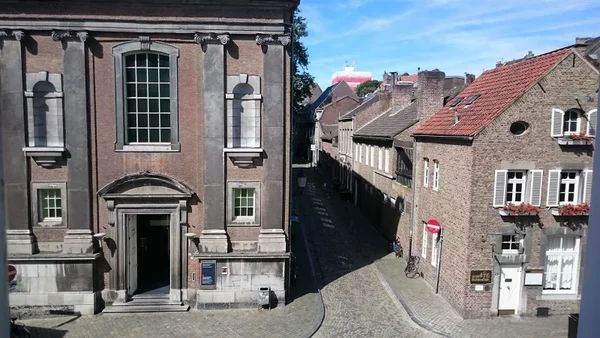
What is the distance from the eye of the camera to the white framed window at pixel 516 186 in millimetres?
16828

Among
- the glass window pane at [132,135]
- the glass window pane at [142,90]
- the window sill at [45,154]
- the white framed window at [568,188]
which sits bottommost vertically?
the white framed window at [568,188]

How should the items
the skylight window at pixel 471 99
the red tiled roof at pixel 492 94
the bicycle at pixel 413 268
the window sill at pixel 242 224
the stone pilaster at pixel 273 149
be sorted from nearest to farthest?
the red tiled roof at pixel 492 94 < the stone pilaster at pixel 273 149 < the window sill at pixel 242 224 < the skylight window at pixel 471 99 < the bicycle at pixel 413 268

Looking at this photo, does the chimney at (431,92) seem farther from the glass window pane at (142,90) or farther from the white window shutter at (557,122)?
the glass window pane at (142,90)

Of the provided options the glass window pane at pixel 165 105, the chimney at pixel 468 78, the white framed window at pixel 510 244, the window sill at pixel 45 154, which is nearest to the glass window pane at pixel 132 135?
the glass window pane at pixel 165 105

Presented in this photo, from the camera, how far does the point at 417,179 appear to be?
2248 cm

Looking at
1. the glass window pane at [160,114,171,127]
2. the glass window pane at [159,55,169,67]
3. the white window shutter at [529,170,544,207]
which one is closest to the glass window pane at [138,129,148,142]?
the glass window pane at [160,114,171,127]

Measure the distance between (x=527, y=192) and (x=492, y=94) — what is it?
417cm

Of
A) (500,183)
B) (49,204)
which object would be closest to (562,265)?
(500,183)

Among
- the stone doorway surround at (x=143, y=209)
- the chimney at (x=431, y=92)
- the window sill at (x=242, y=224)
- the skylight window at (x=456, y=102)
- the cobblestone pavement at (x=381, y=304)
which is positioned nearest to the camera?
the cobblestone pavement at (x=381, y=304)

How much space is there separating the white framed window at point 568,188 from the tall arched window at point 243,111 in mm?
11215

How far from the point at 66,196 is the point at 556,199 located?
1777 centimetres

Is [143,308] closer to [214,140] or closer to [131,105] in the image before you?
[214,140]

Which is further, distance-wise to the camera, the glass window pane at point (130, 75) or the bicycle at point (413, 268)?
the bicycle at point (413, 268)

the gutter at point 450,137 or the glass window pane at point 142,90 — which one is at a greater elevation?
the glass window pane at point 142,90
